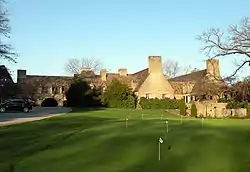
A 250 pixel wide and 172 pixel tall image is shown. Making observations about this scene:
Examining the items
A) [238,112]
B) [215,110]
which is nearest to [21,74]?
[215,110]

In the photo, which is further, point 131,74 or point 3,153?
point 131,74

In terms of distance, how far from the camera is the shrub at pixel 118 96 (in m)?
→ 86.2

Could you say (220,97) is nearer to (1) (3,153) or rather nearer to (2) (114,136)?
(2) (114,136)

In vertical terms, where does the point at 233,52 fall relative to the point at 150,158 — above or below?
above

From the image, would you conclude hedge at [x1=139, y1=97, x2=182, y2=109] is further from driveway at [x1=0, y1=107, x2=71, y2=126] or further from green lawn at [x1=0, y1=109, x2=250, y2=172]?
green lawn at [x1=0, y1=109, x2=250, y2=172]

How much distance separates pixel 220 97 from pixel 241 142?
5176 cm

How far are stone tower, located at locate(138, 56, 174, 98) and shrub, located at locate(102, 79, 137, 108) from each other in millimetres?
12315

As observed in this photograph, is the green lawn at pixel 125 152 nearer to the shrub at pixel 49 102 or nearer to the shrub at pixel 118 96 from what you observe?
the shrub at pixel 118 96

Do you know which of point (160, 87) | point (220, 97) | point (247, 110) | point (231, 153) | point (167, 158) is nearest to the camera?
point (167, 158)

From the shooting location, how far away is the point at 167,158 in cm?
1588

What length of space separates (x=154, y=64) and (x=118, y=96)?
17960 mm

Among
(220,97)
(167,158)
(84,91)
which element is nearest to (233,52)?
(220,97)

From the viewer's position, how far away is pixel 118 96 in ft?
283

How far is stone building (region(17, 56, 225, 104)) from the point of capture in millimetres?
99875
